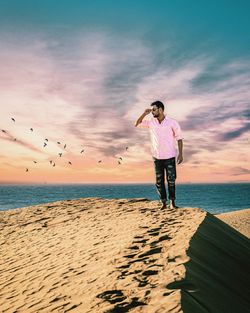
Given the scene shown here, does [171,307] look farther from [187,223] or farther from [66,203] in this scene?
[66,203]

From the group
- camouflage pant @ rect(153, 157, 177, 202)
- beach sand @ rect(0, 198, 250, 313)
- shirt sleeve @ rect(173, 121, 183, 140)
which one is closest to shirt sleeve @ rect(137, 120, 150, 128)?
shirt sleeve @ rect(173, 121, 183, 140)

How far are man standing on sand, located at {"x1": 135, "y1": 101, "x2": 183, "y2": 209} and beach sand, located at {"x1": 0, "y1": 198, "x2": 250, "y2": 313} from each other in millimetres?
1143

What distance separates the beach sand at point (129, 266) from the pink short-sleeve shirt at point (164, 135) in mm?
1514

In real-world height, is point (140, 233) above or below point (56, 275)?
above

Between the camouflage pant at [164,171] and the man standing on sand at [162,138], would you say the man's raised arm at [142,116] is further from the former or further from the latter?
the camouflage pant at [164,171]

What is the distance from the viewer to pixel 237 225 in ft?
55.4

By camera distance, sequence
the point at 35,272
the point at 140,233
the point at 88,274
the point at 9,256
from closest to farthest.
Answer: the point at 88,274 < the point at 35,272 < the point at 140,233 < the point at 9,256

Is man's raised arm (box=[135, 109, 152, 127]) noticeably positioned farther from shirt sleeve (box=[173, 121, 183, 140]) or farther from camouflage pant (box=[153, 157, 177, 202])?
camouflage pant (box=[153, 157, 177, 202])

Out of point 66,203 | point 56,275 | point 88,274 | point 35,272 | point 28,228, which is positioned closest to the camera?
point 88,274

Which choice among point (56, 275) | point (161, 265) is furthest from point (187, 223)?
point (56, 275)

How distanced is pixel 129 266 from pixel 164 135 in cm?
363

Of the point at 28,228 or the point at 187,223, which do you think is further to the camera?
the point at 28,228

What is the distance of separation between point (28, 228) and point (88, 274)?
20.0ft

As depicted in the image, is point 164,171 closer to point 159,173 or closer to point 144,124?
point 159,173
